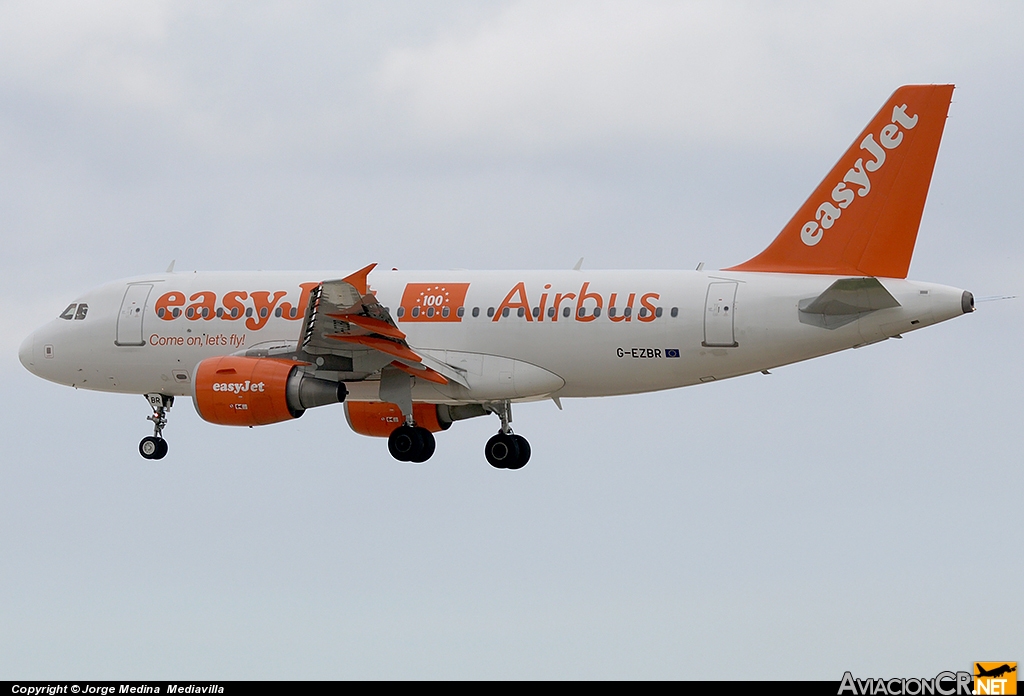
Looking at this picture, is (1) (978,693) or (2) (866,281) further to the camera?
(2) (866,281)

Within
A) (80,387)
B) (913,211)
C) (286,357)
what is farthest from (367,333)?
(913,211)

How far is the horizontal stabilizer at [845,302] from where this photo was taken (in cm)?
3206

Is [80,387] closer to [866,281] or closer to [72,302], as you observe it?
[72,302]

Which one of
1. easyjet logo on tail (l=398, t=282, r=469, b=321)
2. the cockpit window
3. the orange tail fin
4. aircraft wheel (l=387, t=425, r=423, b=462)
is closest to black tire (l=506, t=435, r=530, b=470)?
aircraft wheel (l=387, t=425, r=423, b=462)

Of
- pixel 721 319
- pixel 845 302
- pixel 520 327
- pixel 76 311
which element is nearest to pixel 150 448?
pixel 76 311

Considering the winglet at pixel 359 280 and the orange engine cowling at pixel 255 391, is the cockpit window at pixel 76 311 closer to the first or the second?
the orange engine cowling at pixel 255 391

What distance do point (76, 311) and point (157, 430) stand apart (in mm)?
3578

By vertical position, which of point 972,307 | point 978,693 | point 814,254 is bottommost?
point 978,693

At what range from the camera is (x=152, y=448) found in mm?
39219

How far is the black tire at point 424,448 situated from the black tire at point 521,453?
2274 mm

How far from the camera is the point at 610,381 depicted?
35125 millimetres

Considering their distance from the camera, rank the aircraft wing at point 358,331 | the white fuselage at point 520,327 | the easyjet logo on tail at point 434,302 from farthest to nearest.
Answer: the easyjet logo on tail at point 434,302
the aircraft wing at point 358,331
the white fuselage at point 520,327

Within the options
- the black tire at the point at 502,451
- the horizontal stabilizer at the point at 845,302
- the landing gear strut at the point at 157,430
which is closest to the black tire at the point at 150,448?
the landing gear strut at the point at 157,430

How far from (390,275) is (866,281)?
11.3 metres
